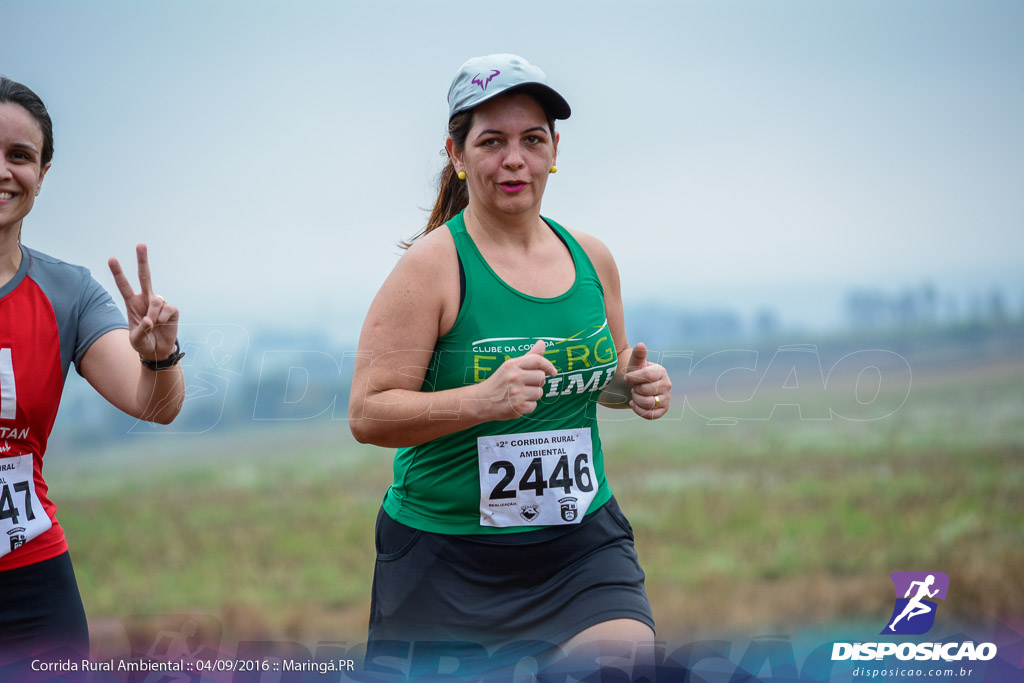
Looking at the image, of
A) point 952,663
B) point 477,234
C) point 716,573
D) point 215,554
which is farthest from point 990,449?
point 477,234

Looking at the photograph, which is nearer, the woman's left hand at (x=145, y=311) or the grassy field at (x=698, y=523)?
the woman's left hand at (x=145, y=311)

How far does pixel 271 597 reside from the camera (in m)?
6.72

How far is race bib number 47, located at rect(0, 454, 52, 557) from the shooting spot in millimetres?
2125

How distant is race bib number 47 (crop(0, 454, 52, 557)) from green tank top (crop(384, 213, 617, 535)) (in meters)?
0.92

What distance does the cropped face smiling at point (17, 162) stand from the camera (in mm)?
2131

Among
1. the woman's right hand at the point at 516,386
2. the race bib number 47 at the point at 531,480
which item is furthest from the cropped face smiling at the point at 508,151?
the race bib number 47 at the point at 531,480

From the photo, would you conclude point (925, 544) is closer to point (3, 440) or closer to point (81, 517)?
point (3, 440)

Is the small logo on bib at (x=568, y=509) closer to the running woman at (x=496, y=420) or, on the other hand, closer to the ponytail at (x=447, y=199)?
the running woman at (x=496, y=420)

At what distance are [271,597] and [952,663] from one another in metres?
5.11

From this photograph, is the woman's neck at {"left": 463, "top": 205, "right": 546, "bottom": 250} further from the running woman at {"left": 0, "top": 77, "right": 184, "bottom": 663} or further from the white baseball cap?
the running woman at {"left": 0, "top": 77, "right": 184, "bottom": 663}

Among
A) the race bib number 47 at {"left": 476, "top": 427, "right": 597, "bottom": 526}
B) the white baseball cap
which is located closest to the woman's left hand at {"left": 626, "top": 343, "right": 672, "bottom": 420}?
the race bib number 47 at {"left": 476, "top": 427, "right": 597, "bottom": 526}

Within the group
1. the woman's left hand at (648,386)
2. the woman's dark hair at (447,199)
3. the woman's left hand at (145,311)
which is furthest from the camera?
the woman's dark hair at (447,199)

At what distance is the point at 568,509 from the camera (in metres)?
2.36

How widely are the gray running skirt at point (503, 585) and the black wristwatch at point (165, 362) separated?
2.49 ft
